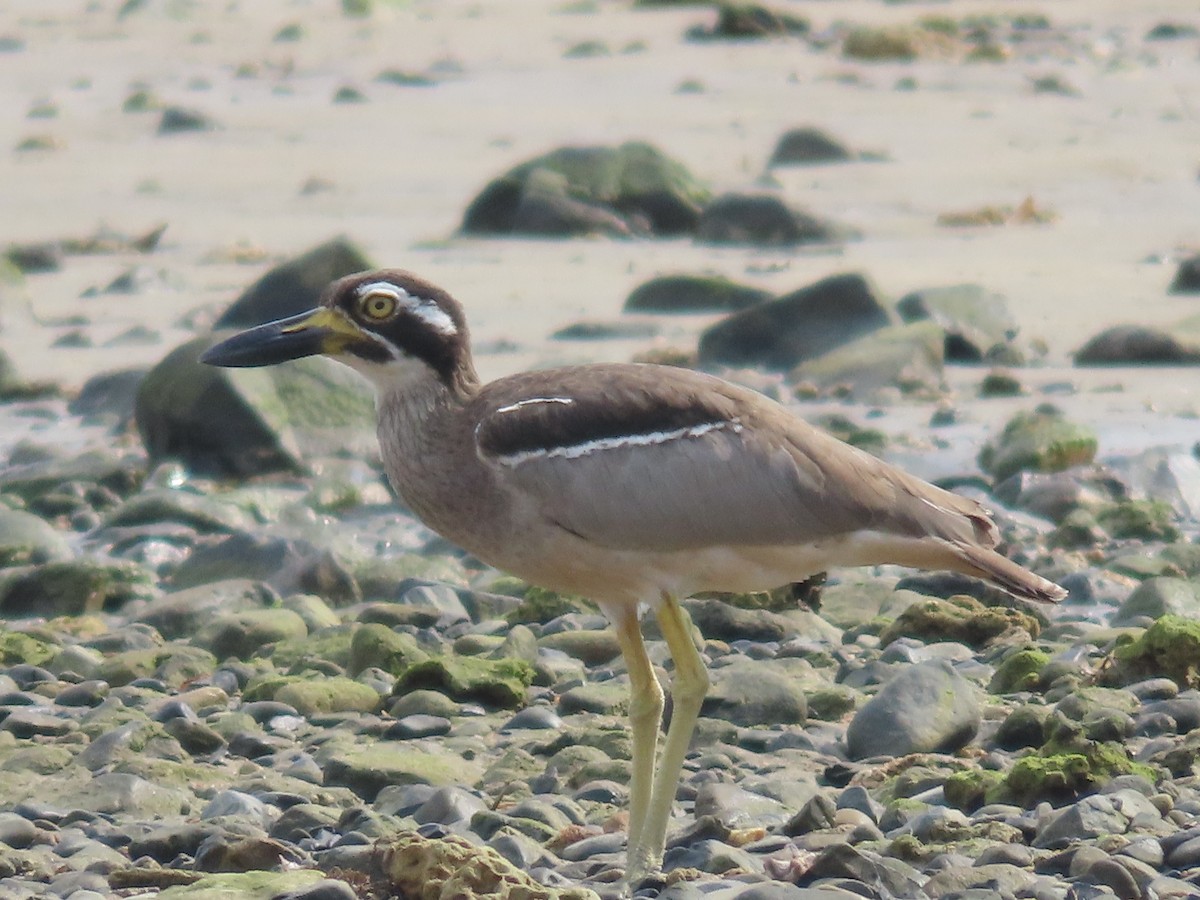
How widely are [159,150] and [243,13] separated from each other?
662 cm

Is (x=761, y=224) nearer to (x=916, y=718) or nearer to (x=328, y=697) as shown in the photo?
(x=328, y=697)

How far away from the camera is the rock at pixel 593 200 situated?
14570 mm

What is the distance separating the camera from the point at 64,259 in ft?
47.6

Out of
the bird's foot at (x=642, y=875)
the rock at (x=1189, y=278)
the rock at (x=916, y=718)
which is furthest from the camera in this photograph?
the rock at (x=1189, y=278)

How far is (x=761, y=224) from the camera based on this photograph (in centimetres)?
1432

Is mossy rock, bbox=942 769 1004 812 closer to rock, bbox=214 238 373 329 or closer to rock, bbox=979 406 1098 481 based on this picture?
rock, bbox=979 406 1098 481

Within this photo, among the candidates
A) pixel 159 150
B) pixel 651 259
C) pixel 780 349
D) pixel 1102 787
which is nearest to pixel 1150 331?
pixel 780 349

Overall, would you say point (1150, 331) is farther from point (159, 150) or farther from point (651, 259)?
point (159, 150)

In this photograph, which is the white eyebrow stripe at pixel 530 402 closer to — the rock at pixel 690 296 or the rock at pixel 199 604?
the rock at pixel 199 604

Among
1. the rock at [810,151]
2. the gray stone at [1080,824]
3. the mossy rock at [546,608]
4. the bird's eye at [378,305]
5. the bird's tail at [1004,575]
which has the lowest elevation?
the rock at [810,151]

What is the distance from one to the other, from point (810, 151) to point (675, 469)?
10887 millimetres

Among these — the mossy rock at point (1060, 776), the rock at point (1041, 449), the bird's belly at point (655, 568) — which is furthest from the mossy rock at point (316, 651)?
the rock at point (1041, 449)

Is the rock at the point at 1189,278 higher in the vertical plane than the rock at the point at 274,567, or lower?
lower

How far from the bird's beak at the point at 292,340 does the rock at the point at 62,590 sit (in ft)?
8.30
